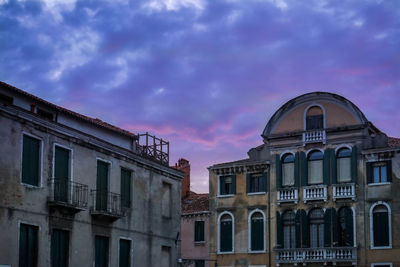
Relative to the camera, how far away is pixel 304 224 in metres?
42.2

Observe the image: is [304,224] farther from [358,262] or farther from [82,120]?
[82,120]

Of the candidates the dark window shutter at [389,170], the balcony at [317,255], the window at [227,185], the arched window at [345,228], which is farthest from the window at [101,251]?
the dark window shutter at [389,170]

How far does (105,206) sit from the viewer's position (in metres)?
28.0

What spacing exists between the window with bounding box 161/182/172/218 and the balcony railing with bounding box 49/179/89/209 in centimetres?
601

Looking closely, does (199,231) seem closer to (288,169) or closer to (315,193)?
(288,169)

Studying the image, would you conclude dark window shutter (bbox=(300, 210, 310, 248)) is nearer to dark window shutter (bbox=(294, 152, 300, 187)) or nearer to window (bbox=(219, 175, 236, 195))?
dark window shutter (bbox=(294, 152, 300, 187))

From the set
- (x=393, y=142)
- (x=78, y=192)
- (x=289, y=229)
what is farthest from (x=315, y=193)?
(x=78, y=192)

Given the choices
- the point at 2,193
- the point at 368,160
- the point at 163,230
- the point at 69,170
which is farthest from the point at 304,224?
the point at 2,193

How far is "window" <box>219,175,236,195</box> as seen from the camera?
45.1 metres

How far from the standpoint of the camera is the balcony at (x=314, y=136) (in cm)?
4231

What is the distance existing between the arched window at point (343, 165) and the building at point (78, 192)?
475 inches

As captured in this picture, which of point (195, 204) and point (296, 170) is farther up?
point (296, 170)

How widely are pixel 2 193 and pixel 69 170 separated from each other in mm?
3766

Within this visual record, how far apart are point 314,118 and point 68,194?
20953mm
